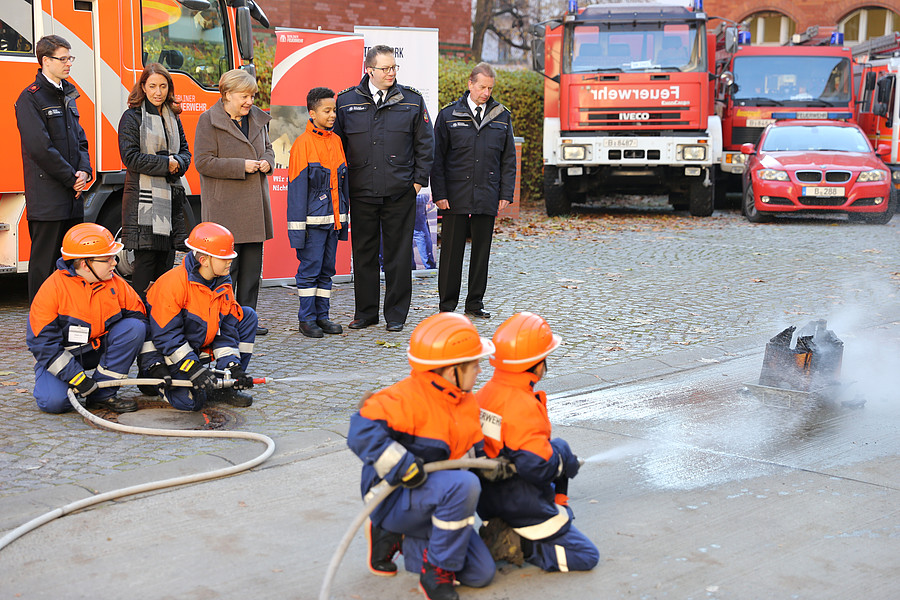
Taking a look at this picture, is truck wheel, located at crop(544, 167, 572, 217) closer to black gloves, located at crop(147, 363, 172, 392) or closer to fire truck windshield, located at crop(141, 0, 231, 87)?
fire truck windshield, located at crop(141, 0, 231, 87)

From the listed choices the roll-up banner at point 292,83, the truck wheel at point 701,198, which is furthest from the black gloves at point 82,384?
the truck wheel at point 701,198

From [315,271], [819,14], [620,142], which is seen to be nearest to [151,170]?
[315,271]

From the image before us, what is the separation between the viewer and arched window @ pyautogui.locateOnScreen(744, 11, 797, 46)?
38344 millimetres

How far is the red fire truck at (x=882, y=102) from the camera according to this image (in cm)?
2030

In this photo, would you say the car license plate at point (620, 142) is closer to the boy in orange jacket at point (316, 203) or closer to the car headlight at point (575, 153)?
the car headlight at point (575, 153)

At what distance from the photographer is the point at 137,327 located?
5.92 metres

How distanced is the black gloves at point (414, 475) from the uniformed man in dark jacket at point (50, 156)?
209 inches

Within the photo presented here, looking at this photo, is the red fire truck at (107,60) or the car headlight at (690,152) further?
the car headlight at (690,152)

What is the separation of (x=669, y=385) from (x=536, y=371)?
3191 mm

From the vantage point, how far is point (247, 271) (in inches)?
313

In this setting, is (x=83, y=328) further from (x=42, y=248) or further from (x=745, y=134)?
(x=745, y=134)

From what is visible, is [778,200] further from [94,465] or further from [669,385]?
[94,465]

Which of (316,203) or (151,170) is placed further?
(316,203)

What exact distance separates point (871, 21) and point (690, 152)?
952 inches
